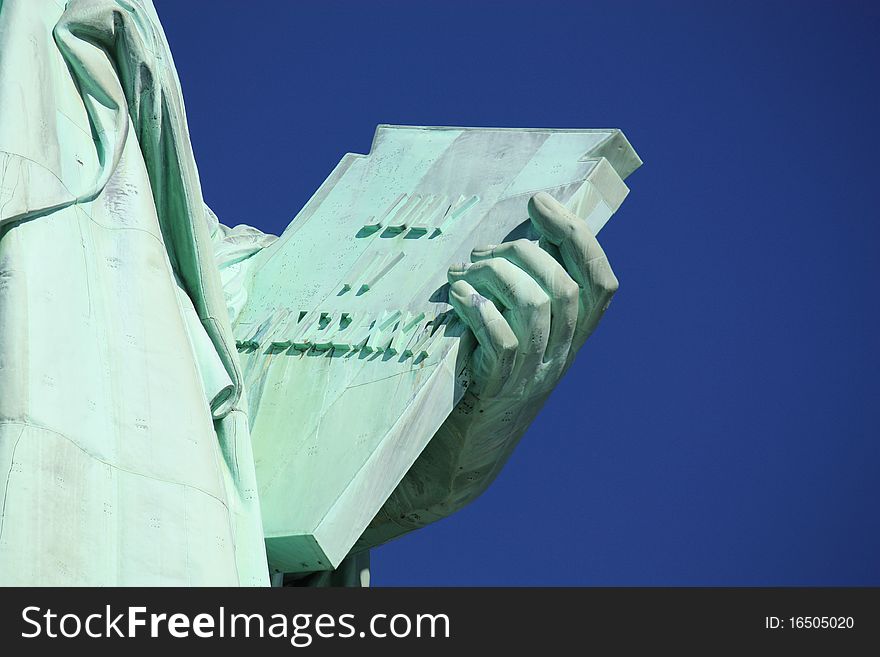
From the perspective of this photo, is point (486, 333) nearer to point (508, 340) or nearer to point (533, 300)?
point (508, 340)

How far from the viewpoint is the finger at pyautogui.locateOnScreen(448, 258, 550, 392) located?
561 inches

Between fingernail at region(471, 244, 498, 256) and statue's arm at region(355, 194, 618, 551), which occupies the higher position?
fingernail at region(471, 244, 498, 256)

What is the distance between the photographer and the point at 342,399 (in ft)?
45.5

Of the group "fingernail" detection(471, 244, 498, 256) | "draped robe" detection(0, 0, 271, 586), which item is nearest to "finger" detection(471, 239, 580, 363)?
"fingernail" detection(471, 244, 498, 256)

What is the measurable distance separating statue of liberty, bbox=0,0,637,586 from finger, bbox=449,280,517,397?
0.04 feet

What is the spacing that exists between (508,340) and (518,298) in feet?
0.82

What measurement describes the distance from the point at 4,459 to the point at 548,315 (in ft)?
15.1

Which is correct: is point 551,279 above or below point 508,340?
above

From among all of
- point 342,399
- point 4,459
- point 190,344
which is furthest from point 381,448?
point 4,459

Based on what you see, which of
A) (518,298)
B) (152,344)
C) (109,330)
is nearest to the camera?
(109,330)

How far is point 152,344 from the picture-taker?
38.6 ft

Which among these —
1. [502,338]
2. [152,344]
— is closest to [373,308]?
[502,338]

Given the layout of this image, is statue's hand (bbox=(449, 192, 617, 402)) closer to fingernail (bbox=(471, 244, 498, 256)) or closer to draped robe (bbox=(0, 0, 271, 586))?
fingernail (bbox=(471, 244, 498, 256))
